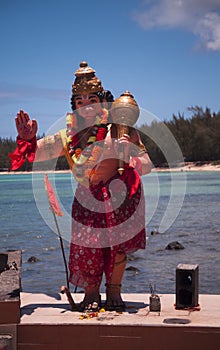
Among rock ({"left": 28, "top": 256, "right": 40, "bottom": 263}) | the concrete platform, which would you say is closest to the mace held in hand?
the concrete platform

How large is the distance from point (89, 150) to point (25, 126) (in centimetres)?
54

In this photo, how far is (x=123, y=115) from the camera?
584 centimetres

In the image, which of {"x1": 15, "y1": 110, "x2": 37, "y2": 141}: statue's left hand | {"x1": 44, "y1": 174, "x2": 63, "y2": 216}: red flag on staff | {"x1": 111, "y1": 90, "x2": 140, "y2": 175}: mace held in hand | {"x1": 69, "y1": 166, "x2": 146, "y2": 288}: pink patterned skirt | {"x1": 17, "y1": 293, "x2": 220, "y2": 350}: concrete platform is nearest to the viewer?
{"x1": 17, "y1": 293, "x2": 220, "y2": 350}: concrete platform

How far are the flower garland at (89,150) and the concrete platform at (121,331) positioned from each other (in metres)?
1.06

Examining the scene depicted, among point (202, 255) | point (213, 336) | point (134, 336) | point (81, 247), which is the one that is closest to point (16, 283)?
point (81, 247)

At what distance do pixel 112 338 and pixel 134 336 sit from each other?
0.15 meters

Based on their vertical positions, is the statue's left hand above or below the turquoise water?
above

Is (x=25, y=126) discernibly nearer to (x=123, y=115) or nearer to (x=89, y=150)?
(x=89, y=150)

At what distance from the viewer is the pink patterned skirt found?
596 centimetres

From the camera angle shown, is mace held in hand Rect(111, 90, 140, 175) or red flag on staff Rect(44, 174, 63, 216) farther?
red flag on staff Rect(44, 174, 63, 216)

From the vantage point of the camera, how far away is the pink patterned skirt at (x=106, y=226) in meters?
5.96

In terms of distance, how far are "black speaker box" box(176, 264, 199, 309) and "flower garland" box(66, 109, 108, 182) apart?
3.42ft

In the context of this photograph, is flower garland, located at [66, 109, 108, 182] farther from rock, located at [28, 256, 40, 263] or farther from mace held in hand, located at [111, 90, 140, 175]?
rock, located at [28, 256, 40, 263]

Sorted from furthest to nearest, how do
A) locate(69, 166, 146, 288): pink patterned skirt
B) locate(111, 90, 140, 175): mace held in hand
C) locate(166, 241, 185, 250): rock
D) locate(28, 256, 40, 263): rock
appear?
1. locate(166, 241, 185, 250): rock
2. locate(28, 256, 40, 263): rock
3. locate(69, 166, 146, 288): pink patterned skirt
4. locate(111, 90, 140, 175): mace held in hand
